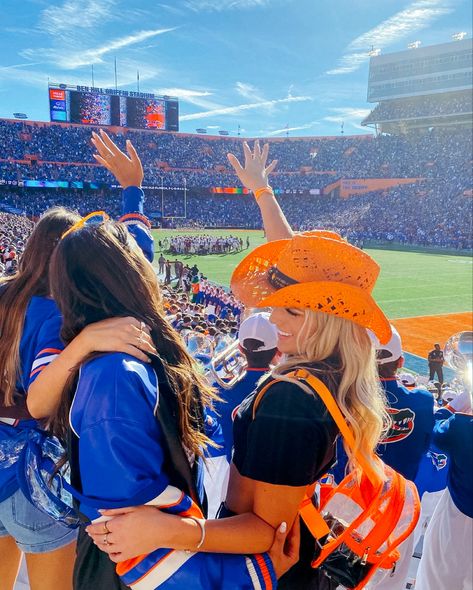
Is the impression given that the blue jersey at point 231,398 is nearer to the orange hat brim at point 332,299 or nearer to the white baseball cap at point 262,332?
the white baseball cap at point 262,332

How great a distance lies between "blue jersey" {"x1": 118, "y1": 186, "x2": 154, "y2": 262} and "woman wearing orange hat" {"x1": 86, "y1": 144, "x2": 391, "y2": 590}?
3.75ft

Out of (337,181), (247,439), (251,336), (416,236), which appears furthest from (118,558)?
(337,181)

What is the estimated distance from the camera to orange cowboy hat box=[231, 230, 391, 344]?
151 centimetres

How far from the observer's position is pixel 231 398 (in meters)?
3.19

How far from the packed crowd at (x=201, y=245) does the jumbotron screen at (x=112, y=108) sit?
36.6 metres

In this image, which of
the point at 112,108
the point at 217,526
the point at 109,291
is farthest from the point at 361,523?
the point at 112,108

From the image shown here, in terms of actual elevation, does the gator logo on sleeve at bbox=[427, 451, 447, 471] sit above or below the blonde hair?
below

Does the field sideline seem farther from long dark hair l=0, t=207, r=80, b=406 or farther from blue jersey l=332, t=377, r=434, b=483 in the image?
long dark hair l=0, t=207, r=80, b=406

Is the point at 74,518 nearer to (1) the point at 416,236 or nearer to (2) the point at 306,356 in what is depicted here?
(2) the point at 306,356

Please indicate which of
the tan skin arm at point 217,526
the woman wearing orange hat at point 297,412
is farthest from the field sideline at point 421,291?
the tan skin arm at point 217,526

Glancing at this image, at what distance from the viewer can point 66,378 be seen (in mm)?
1400

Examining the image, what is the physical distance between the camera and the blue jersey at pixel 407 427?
2.50 m

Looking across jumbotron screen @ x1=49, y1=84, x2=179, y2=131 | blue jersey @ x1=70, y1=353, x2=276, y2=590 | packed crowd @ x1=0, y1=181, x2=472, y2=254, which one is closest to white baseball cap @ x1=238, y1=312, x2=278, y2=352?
blue jersey @ x1=70, y1=353, x2=276, y2=590

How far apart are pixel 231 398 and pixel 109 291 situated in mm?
1971
